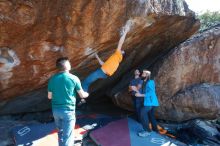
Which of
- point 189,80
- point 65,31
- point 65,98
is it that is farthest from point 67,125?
point 189,80

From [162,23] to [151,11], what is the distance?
1.04 metres

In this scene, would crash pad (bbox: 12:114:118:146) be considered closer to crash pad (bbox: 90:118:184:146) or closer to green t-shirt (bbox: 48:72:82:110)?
crash pad (bbox: 90:118:184:146)

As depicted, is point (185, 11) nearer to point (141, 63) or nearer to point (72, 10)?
point (141, 63)

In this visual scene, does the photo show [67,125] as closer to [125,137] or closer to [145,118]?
[125,137]

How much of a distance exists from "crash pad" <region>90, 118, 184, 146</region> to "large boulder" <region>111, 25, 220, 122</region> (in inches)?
54.4

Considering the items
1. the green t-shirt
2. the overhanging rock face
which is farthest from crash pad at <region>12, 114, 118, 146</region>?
the green t-shirt

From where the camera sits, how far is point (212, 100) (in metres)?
10.0

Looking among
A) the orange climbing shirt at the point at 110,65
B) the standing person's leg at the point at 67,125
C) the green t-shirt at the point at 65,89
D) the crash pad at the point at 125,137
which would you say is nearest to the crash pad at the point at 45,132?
the crash pad at the point at 125,137

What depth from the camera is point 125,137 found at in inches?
327

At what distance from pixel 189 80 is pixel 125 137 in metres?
2.93

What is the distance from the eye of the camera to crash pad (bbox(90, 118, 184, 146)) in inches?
315

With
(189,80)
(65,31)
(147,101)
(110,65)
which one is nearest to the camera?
(65,31)

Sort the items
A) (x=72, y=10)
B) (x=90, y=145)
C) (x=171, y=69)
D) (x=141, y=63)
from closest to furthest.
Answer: (x=72, y=10), (x=90, y=145), (x=171, y=69), (x=141, y=63)

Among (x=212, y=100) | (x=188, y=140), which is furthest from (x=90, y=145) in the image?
(x=212, y=100)
